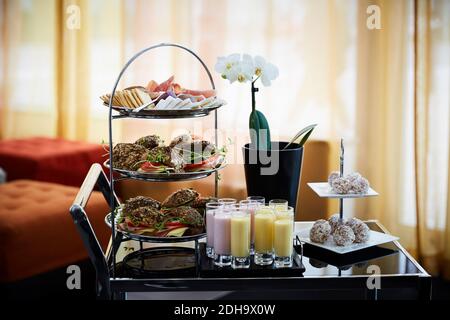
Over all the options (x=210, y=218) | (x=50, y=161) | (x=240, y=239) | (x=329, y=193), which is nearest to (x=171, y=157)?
(x=210, y=218)

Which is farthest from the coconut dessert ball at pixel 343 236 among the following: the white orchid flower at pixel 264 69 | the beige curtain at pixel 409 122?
the beige curtain at pixel 409 122

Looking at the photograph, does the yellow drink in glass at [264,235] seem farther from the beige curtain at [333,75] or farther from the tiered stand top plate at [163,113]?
the beige curtain at [333,75]

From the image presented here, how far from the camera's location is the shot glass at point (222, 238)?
174 centimetres

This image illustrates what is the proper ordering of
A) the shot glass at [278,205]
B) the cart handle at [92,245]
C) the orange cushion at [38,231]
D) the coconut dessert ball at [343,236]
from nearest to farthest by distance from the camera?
the cart handle at [92,245]
the shot glass at [278,205]
the coconut dessert ball at [343,236]
the orange cushion at [38,231]

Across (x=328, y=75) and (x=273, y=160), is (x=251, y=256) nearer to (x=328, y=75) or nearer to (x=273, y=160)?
(x=273, y=160)

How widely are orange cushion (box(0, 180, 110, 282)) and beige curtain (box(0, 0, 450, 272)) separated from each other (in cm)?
96

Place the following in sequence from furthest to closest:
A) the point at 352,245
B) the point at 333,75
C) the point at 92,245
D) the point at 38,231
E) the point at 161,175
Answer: the point at 333,75, the point at 38,231, the point at 352,245, the point at 161,175, the point at 92,245

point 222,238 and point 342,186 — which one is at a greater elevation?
point 342,186

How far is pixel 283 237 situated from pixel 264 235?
0.17 feet

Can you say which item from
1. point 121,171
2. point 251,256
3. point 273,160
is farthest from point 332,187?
point 121,171

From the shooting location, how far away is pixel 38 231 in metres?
3.30

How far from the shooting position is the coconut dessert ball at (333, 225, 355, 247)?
1.91 meters

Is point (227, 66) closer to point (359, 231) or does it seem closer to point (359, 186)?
point (359, 186)

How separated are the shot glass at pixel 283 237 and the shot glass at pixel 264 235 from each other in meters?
0.01
